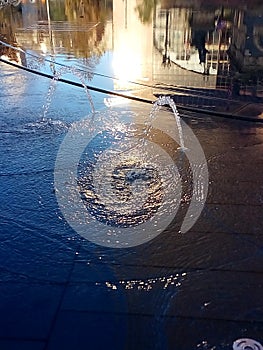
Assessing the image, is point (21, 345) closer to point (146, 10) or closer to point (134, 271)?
point (134, 271)

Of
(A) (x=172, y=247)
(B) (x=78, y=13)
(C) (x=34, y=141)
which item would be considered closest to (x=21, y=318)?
(A) (x=172, y=247)

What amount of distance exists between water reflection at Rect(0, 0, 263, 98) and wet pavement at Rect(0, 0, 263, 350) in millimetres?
4684

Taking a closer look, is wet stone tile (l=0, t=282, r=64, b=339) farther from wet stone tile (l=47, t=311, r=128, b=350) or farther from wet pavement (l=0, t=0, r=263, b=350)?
wet stone tile (l=47, t=311, r=128, b=350)

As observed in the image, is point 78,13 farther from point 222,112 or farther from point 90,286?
point 90,286

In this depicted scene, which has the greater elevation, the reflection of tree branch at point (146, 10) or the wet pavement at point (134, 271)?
the reflection of tree branch at point (146, 10)

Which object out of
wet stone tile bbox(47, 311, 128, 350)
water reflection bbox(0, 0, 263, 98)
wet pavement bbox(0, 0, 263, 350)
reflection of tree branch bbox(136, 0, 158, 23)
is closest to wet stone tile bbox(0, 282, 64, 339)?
wet pavement bbox(0, 0, 263, 350)

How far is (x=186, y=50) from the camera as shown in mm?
14922

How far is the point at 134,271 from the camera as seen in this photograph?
12.5 ft

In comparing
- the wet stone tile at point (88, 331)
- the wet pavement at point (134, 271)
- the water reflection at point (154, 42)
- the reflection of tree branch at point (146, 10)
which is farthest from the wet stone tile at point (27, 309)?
the reflection of tree branch at point (146, 10)

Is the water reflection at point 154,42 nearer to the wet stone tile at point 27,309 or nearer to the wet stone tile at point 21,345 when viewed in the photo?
the wet stone tile at point 27,309

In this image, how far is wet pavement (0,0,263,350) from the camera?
3.10 metres

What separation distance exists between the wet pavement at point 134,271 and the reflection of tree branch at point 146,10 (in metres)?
18.9

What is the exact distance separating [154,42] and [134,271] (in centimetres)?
1431

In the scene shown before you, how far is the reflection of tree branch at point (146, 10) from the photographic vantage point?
23.5 meters
